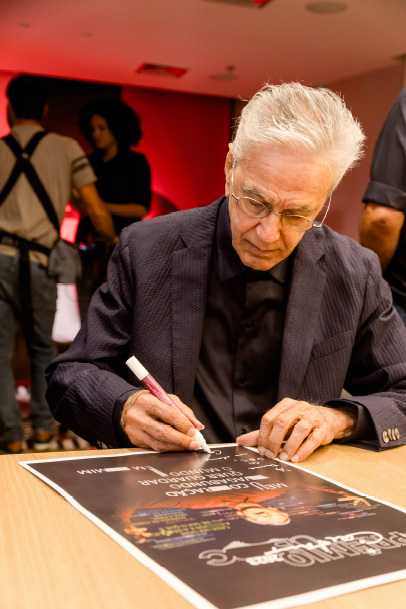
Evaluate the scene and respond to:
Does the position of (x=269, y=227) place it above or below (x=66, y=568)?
above

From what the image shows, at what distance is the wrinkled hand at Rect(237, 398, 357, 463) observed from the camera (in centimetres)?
119

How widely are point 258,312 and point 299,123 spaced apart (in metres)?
0.48

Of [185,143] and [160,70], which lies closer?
[160,70]

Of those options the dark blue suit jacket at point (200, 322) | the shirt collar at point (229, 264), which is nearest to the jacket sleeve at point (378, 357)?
the dark blue suit jacket at point (200, 322)

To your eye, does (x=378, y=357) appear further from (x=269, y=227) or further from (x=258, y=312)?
(x=269, y=227)

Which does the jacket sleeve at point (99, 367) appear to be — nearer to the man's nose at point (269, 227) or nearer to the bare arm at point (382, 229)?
the man's nose at point (269, 227)

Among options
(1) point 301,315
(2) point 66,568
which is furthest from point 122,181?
(2) point 66,568

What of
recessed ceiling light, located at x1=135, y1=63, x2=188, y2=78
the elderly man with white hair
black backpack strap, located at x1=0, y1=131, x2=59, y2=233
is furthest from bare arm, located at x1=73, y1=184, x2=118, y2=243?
the elderly man with white hair

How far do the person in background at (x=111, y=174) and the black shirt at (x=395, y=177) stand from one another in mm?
1842

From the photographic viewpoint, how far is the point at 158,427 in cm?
117

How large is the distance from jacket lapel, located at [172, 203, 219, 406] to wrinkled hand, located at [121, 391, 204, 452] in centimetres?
28

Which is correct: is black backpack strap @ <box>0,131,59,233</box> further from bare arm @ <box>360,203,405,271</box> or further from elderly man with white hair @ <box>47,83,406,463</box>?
elderly man with white hair @ <box>47,83,406,463</box>

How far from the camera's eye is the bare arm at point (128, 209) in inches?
149

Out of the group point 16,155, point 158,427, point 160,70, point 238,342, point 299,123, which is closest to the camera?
point 158,427
